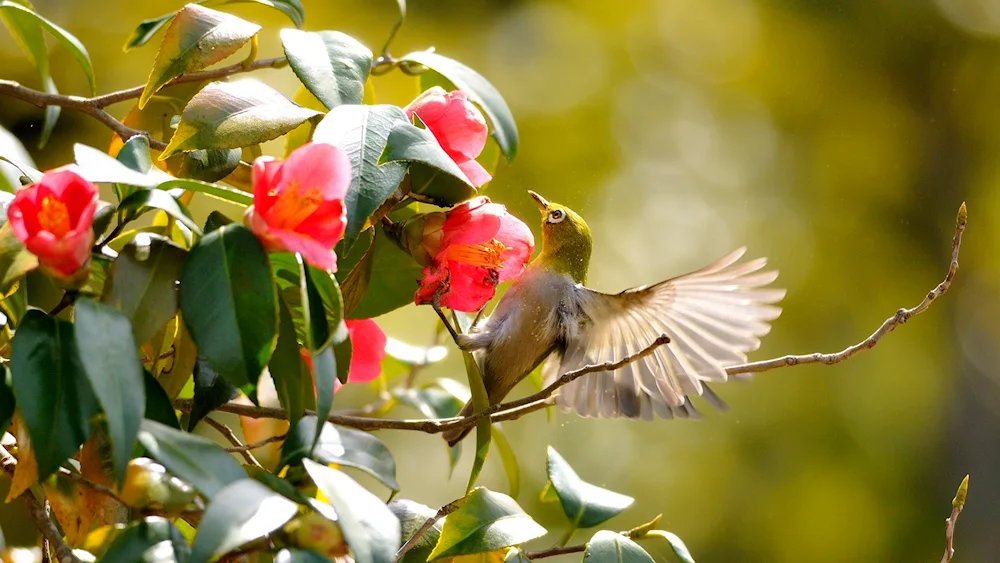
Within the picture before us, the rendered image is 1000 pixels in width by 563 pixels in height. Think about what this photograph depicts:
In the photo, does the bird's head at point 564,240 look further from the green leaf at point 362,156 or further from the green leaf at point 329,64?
the green leaf at point 362,156

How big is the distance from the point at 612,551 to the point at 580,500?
171 mm

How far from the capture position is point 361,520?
57 centimetres

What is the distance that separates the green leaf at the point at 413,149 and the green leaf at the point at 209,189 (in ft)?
0.31

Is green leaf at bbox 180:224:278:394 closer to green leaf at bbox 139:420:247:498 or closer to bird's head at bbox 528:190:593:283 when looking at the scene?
green leaf at bbox 139:420:247:498

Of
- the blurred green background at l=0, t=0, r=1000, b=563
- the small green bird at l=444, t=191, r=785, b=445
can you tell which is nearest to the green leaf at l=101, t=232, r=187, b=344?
the small green bird at l=444, t=191, r=785, b=445

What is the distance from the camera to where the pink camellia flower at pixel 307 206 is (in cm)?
59

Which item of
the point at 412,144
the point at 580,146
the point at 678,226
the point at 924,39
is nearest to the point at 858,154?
the point at 924,39

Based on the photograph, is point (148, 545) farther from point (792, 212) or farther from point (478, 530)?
point (792, 212)

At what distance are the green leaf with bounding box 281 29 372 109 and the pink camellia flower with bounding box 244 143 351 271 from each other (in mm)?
124

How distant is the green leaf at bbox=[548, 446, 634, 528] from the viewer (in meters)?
0.93

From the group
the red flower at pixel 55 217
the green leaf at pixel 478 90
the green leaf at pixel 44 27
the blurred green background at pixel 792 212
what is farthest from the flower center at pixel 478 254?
the blurred green background at pixel 792 212

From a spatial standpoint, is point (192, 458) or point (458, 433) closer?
point (192, 458)

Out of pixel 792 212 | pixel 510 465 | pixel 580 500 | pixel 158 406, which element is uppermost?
pixel 158 406

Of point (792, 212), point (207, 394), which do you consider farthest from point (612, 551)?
point (792, 212)
